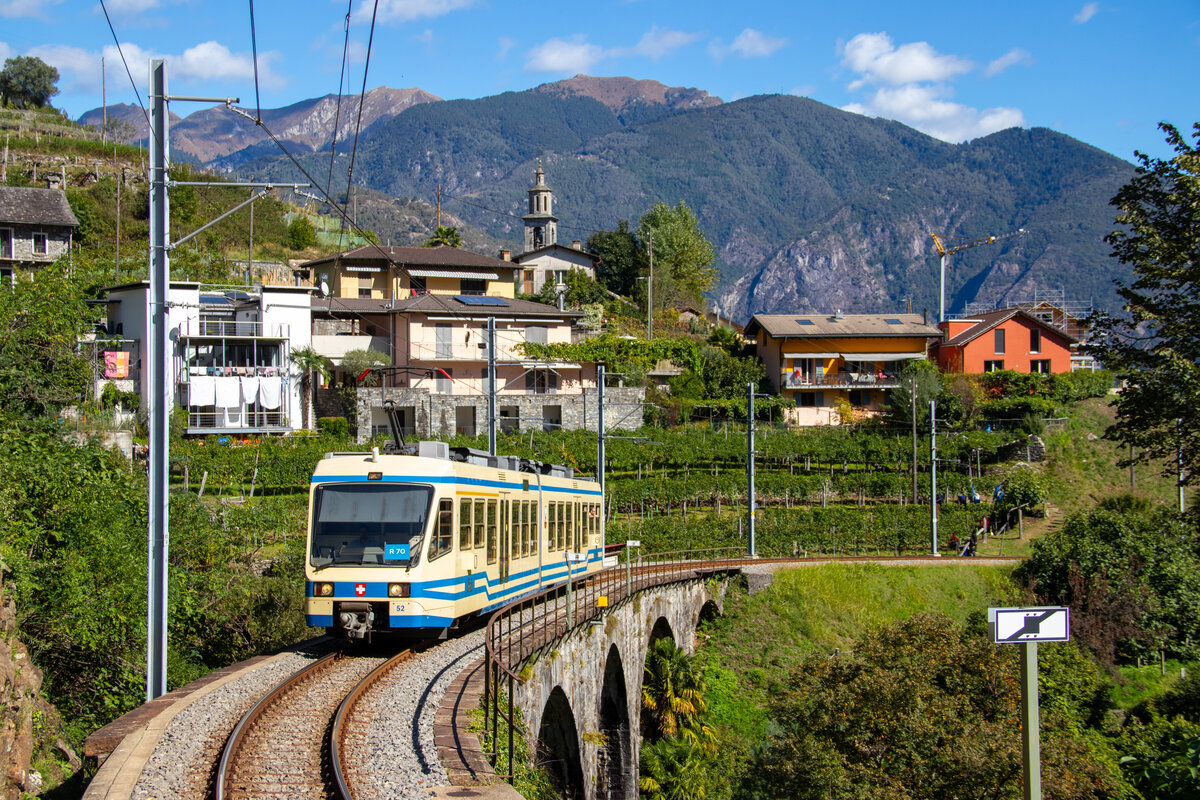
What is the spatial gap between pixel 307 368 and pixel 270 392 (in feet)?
7.89

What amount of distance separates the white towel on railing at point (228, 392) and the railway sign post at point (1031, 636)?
41.4 meters

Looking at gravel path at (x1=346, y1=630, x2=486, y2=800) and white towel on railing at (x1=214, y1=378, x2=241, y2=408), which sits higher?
white towel on railing at (x1=214, y1=378, x2=241, y2=408)

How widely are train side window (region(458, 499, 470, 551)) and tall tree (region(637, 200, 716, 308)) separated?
62.8 meters

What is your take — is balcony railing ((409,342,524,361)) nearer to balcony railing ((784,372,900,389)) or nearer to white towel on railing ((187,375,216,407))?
white towel on railing ((187,375,216,407))

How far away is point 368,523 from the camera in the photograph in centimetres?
1433

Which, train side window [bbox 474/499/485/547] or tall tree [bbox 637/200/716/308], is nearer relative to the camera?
train side window [bbox 474/499/485/547]

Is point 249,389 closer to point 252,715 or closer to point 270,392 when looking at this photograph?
point 270,392

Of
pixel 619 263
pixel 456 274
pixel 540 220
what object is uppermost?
pixel 540 220

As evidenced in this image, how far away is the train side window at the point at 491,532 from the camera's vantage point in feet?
54.2

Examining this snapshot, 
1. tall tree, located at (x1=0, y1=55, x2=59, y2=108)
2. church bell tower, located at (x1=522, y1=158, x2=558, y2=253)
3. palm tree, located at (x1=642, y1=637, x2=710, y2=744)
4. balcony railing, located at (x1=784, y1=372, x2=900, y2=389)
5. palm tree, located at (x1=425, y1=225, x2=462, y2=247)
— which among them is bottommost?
palm tree, located at (x1=642, y1=637, x2=710, y2=744)

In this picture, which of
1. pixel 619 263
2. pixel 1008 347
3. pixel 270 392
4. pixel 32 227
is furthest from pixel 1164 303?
pixel 619 263

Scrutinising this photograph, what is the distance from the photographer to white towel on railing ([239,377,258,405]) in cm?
4506

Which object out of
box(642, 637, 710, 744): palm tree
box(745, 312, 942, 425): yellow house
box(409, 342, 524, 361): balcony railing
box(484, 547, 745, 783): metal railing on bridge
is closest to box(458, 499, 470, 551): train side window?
box(484, 547, 745, 783): metal railing on bridge

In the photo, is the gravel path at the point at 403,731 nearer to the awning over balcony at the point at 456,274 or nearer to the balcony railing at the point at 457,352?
the balcony railing at the point at 457,352
